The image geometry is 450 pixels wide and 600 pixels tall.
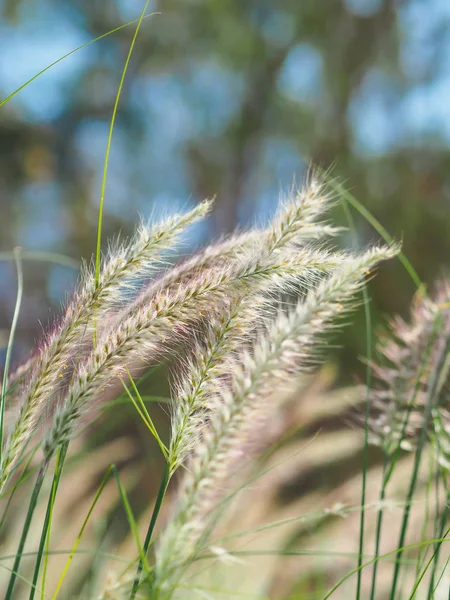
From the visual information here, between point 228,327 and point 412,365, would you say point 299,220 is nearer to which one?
point 228,327

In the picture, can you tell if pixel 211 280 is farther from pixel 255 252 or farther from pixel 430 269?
pixel 430 269

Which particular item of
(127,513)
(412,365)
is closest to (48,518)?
(127,513)

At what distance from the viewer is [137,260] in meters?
0.38

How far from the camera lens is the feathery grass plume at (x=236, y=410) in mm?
239

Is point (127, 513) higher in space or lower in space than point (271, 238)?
lower

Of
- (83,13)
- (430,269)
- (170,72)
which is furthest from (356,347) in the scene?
(83,13)

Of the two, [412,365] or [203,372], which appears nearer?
[203,372]

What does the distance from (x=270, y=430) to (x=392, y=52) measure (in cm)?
386

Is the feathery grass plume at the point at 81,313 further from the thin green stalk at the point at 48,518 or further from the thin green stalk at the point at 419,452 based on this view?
the thin green stalk at the point at 419,452

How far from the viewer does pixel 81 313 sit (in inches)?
14.4

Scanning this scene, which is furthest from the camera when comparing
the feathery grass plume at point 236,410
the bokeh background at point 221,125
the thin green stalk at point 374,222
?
the bokeh background at point 221,125

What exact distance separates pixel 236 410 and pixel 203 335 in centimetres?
9

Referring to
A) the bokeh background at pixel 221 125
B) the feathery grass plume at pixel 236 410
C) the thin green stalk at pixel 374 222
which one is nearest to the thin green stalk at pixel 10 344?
the feathery grass plume at pixel 236 410

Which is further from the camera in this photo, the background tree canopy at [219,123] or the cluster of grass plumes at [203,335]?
the background tree canopy at [219,123]
